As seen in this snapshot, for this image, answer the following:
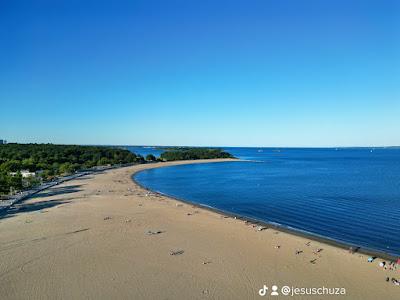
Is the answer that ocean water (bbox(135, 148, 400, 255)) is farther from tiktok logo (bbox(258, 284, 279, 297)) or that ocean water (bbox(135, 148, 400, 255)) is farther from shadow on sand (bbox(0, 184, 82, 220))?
Answer: shadow on sand (bbox(0, 184, 82, 220))

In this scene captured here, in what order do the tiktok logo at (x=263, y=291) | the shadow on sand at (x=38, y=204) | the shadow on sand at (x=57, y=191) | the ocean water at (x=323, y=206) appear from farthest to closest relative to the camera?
the shadow on sand at (x=57, y=191) → the shadow on sand at (x=38, y=204) → the ocean water at (x=323, y=206) → the tiktok logo at (x=263, y=291)

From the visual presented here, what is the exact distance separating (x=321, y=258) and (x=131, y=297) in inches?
512

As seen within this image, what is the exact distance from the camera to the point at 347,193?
49969 millimetres

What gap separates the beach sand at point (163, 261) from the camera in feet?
54.2

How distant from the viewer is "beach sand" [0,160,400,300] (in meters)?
16.5

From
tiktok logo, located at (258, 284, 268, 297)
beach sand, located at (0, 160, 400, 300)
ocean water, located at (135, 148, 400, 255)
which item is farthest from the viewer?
ocean water, located at (135, 148, 400, 255)

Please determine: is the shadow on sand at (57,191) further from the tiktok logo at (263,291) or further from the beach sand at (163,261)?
the tiktok logo at (263,291)

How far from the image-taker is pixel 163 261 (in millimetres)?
20406

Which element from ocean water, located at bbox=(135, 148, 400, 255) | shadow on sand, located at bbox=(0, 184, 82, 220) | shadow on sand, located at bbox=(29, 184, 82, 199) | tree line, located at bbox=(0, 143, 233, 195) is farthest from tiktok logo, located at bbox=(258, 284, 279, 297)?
tree line, located at bbox=(0, 143, 233, 195)

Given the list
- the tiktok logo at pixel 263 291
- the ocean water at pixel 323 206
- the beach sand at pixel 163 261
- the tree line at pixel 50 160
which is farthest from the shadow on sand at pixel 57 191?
the tiktok logo at pixel 263 291

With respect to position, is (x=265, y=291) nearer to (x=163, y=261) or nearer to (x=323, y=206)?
(x=163, y=261)

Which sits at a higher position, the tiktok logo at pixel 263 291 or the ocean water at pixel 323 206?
the tiktok logo at pixel 263 291

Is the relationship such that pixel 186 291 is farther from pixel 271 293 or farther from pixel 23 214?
pixel 23 214

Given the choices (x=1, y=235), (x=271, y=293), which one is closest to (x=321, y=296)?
(x=271, y=293)
